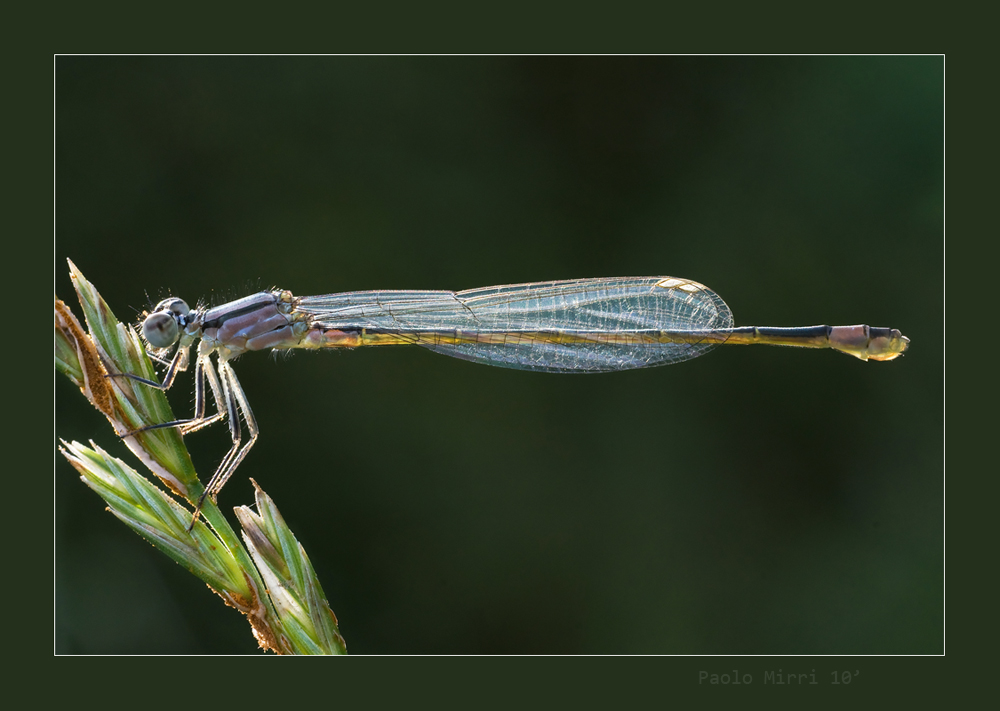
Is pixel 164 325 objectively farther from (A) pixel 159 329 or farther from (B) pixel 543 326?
(B) pixel 543 326

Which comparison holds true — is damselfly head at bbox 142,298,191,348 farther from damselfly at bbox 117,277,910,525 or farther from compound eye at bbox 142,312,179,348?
damselfly at bbox 117,277,910,525

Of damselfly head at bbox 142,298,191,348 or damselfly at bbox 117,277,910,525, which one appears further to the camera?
damselfly at bbox 117,277,910,525

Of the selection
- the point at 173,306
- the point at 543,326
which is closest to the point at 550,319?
the point at 543,326

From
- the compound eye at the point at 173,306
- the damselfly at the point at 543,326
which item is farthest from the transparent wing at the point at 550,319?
the compound eye at the point at 173,306

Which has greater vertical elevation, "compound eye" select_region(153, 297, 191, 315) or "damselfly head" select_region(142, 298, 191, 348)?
"compound eye" select_region(153, 297, 191, 315)

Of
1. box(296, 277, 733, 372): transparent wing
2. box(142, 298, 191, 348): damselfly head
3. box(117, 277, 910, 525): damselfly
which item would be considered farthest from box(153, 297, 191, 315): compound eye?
box(296, 277, 733, 372): transparent wing

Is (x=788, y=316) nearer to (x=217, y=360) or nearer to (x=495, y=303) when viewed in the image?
(x=495, y=303)

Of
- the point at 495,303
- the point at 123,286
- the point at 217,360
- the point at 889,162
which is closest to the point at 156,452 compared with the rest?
the point at 217,360
